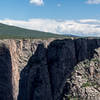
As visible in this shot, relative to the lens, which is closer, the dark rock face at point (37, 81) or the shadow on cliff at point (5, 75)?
the dark rock face at point (37, 81)

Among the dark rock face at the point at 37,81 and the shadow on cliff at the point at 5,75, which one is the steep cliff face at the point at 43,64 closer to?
the dark rock face at the point at 37,81

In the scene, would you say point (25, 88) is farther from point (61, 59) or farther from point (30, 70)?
point (61, 59)

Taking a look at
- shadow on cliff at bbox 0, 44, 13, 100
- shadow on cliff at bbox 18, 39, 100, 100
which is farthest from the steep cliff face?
shadow on cliff at bbox 0, 44, 13, 100

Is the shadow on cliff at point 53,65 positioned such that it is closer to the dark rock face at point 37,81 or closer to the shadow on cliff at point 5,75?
the dark rock face at point 37,81

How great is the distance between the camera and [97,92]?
39.3 metres

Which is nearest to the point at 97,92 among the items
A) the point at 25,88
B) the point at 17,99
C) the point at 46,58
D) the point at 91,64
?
the point at 91,64

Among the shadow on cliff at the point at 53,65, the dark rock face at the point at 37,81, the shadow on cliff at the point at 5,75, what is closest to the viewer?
the shadow on cliff at the point at 53,65

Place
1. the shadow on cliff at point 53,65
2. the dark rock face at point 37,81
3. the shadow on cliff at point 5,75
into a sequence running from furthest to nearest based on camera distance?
1. the shadow on cliff at point 5,75
2. the dark rock face at point 37,81
3. the shadow on cliff at point 53,65

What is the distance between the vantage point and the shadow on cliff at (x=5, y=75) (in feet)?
411

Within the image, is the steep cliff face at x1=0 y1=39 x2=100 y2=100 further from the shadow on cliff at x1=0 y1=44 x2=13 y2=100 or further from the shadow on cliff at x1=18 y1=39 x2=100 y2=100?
the shadow on cliff at x1=0 y1=44 x2=13 y2=100

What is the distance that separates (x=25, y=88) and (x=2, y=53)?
20.1 meters

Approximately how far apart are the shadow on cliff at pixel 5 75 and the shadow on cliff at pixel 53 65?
11.7 metres

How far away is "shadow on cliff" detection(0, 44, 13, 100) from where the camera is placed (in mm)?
125125

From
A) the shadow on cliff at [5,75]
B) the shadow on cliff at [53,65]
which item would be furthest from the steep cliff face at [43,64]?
the shadow on cliff at [5,75]
